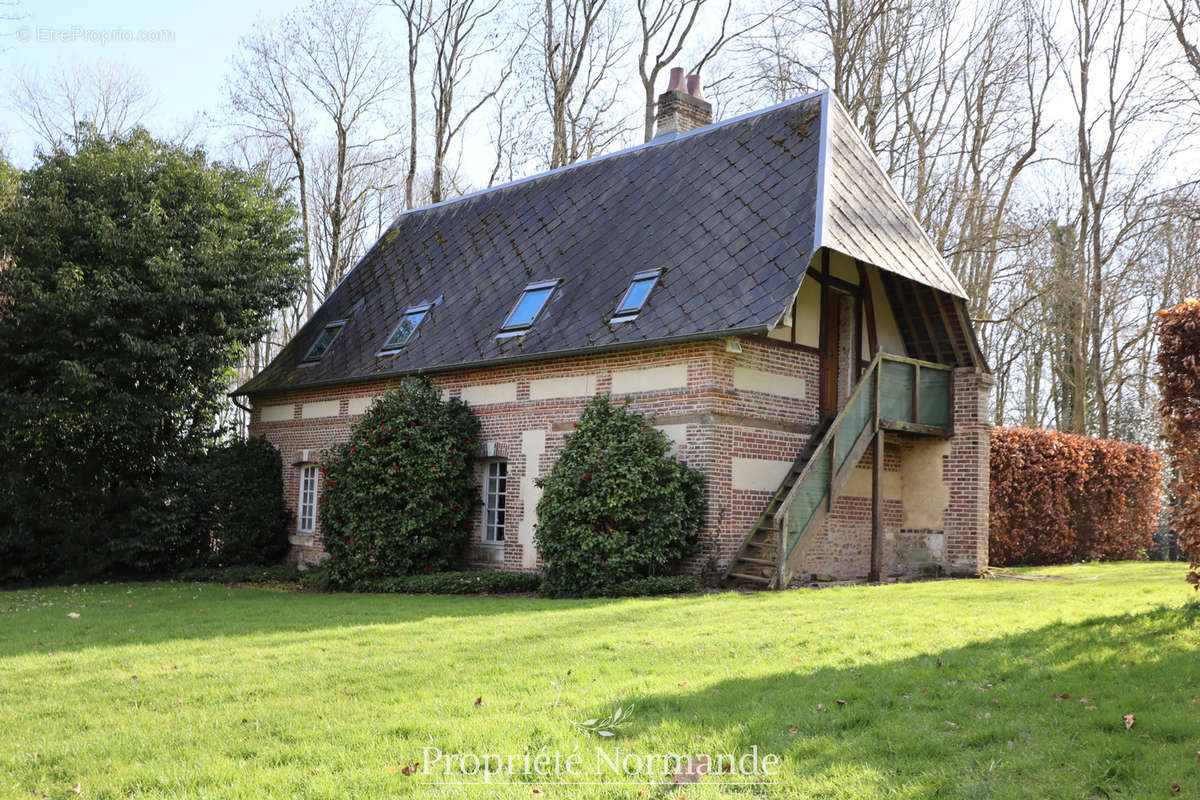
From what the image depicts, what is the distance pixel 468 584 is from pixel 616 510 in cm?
269

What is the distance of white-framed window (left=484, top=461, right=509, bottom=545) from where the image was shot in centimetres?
1573

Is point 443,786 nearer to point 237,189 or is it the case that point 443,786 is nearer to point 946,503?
point 946,503

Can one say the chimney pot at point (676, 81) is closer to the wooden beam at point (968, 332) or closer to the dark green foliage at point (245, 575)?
the wooden beam at point (968, 332)

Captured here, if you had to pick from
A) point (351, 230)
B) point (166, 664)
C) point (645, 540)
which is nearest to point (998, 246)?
point (645, 540)

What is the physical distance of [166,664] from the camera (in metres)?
7.86

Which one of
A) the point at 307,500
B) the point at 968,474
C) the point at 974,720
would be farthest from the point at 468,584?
the point at 974,720

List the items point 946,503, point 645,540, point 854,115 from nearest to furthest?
point 645,540 → point 946,503 → point 854,115

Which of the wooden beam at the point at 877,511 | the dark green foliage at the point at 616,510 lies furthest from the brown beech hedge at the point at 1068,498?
the dark green foliage at the point at 616,510

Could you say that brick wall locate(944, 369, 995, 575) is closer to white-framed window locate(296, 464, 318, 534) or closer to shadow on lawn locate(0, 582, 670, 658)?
shadow on lawn locate(0, 582, 670, 658)

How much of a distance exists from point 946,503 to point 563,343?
6474 mm

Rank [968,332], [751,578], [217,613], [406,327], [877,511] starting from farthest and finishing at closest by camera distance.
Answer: [406,327], [968,332], [877,511], [751,578], [217,613]

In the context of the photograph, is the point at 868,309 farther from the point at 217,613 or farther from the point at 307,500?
the point at 307,500

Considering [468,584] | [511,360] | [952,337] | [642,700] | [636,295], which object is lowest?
[468,584]

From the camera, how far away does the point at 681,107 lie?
18172 mm
